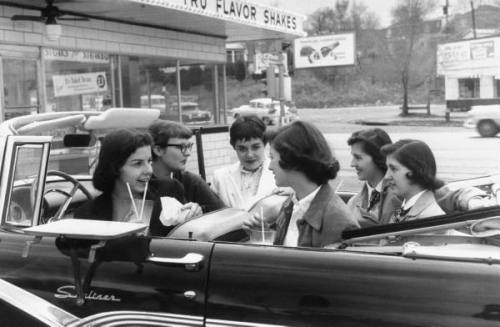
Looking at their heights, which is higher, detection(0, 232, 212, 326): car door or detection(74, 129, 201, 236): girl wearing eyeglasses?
detection(74, 129, 201, 236): girl wearing eyeglasses

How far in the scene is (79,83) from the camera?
500 inches

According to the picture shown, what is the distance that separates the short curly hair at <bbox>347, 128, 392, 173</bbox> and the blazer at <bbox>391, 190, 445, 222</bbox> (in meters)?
0.72

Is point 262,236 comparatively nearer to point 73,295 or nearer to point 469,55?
point 73,295

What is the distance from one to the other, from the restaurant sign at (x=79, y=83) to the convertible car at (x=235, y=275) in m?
9.48

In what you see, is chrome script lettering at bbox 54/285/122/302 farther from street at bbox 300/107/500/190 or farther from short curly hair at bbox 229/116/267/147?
short curly hair at bbox 229/116/267/147

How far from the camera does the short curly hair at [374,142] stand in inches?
151

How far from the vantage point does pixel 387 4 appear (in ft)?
18.1

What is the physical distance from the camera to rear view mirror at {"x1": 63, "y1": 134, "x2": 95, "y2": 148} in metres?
3.63

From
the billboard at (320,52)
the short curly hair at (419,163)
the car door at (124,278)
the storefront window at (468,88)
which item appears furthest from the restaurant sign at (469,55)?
the billboard at (320,52)

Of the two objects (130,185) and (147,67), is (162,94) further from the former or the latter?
(130,185)

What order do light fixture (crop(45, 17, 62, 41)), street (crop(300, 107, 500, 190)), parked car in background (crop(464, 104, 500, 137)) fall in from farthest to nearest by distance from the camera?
light fixture (crop(45, 17, 62, 41))
street (crop(300, 107, 500, 190))
parked car in background (crop(464, 104, 500, 137))

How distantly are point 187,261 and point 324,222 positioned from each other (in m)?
0.58

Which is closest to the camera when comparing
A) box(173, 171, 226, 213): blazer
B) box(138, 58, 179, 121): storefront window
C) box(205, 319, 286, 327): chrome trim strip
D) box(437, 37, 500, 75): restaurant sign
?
box(205, 319, 286, 327): chrome trim strip

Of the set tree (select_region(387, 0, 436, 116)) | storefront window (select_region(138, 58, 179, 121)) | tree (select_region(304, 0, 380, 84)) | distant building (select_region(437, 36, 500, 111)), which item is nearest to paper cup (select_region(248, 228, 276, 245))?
distant building (select_region(437, 36, 500, 111))
